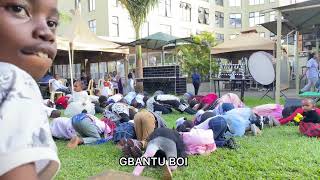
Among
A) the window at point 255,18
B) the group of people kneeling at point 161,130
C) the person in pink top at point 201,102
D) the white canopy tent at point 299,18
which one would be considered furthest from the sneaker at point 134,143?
the window at point 255,18

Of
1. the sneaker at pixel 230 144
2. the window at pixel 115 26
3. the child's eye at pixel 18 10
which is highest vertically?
the window at pixel 115 26

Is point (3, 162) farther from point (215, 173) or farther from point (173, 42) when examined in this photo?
point (173, 42)

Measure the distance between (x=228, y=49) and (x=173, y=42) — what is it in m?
3.76

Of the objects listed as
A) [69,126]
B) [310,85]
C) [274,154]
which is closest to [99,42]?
[310,85]

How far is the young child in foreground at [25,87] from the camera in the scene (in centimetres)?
57

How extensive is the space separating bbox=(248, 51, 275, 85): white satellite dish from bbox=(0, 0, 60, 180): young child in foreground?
1048 cm

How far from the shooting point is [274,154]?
4.65 m

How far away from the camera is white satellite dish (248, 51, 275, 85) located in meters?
10.7

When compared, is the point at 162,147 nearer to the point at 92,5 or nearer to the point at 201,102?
the point at 201,102

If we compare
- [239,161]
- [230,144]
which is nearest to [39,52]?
[239,161]

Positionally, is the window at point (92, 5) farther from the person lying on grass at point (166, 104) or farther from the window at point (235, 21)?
the person lying on grass at point (166, 104)

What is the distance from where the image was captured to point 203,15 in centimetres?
3922

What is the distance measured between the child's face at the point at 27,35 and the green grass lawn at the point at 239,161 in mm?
3294

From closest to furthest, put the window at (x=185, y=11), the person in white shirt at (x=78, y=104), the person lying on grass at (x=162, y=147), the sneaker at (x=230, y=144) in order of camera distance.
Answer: the person lying on grass at (x=162, y=147)
the sneaker at (x=230, y=144)
the person in white shirt at (x=78, y=104)
the window at (x=185, y=11)
